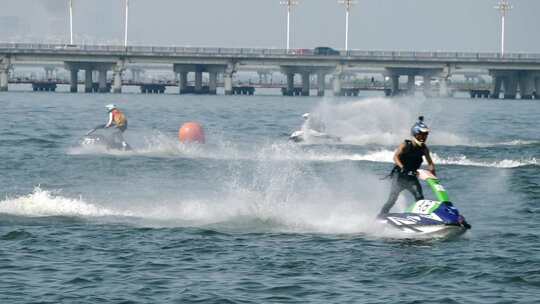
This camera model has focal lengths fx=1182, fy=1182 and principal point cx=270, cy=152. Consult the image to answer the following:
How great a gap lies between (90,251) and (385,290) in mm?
6143

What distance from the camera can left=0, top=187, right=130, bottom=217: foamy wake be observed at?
26.9 metres

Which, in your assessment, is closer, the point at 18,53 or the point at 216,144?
the point at 216,144

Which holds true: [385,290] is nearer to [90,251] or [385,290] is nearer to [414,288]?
[414,288]

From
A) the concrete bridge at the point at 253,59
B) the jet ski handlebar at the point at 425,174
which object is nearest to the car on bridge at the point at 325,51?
the concrete bridge at the point at 253,59

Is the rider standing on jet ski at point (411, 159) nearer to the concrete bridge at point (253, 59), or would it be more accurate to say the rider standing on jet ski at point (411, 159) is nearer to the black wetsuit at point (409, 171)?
the black wetsuit at point (409, 171)

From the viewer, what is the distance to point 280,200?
29.2 metres

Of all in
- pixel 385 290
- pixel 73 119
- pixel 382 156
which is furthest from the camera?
pixel 73 119

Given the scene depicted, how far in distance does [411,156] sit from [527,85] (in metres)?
A: 150

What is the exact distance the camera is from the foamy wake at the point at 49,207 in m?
26.9

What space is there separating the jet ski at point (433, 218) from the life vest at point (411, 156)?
21 centimetres

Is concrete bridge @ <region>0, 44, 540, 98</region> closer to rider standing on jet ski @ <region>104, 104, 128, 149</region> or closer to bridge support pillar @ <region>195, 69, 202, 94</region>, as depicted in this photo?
bridge support pillar @ <region>195, 69, 202, 94</region>

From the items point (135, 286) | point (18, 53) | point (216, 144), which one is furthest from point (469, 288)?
point (18, 53)

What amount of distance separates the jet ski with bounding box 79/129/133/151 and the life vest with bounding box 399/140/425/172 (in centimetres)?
2373

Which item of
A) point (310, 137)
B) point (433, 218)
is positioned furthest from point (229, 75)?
point (433, 218)
